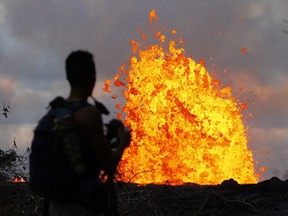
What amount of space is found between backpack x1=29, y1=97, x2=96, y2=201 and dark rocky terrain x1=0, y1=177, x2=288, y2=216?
583 centimetres

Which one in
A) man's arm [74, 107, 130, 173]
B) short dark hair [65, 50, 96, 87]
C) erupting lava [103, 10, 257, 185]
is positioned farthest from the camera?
erupting lava [103, 10, 257, 185]

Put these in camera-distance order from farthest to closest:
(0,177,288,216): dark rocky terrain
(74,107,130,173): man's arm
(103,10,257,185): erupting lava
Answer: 1. (103,10,257,185): erupting lava
2. (0,177,288,216): dark rocky terrain
3. (74,107,130,173): man's arm

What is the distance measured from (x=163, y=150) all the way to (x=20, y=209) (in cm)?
705

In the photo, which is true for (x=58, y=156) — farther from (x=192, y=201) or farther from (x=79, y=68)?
(x=192, y=201)

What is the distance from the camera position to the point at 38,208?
958 centimetres

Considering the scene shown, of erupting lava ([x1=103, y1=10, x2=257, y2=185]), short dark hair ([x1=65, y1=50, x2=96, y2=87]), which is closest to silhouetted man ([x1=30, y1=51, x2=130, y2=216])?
short dark hair ([x1=65, y1=50, x2=96, y2=87])

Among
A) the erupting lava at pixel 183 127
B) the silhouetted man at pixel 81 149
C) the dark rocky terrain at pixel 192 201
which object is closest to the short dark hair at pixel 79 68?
the silhouetted man at pixel 81 149

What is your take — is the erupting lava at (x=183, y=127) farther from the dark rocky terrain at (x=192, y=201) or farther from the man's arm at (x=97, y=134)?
the man's arm at (x=97, y=134)

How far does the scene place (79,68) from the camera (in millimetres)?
3354

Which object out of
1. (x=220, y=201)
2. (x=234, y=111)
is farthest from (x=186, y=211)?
(x=234, y=111)

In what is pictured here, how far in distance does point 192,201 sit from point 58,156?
699cm

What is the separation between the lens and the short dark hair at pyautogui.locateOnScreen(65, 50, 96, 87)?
11.0 feet

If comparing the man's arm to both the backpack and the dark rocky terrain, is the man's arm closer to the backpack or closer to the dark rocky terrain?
the backpack

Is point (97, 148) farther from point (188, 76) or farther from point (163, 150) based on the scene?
point (188, 76)
